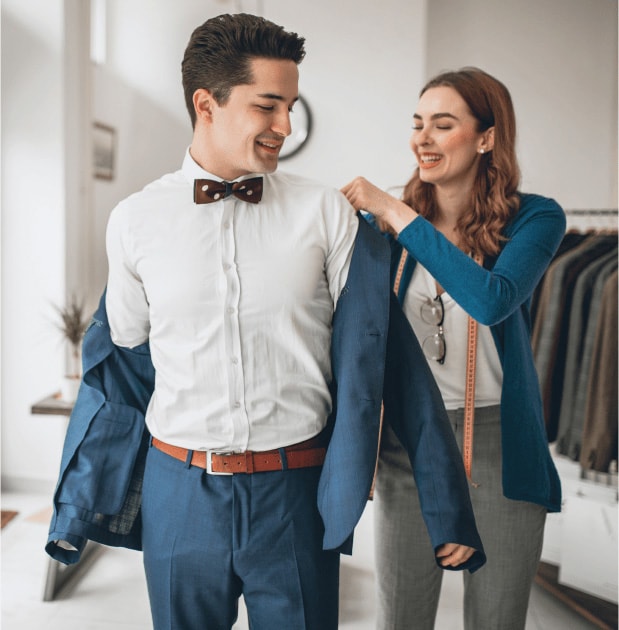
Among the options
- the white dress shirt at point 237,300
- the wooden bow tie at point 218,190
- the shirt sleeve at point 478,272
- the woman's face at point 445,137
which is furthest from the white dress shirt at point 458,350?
the wooden bow tie at point 218,190

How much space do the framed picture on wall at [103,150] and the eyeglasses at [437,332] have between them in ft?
9.05

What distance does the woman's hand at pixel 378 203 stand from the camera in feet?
4.58

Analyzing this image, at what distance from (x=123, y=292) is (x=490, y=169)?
92 centimetres

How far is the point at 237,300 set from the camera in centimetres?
120

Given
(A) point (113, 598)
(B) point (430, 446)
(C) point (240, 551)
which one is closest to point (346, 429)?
(B) point (430, 446)

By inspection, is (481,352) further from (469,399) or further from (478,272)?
Result: (478,272)

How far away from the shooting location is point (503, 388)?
4.90ft

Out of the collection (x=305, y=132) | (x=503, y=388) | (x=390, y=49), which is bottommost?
(x=503, y=388)

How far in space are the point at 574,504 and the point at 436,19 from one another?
10.7ft

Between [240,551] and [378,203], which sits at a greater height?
[378,203]

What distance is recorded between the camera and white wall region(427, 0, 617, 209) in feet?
14.3

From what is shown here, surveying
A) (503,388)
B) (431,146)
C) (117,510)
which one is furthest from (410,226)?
(117,510)

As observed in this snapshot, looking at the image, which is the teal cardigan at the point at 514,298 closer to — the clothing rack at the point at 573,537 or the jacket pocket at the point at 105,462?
the jacket pocket at the point at 105,462

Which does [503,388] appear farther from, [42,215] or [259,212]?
[42,215]
